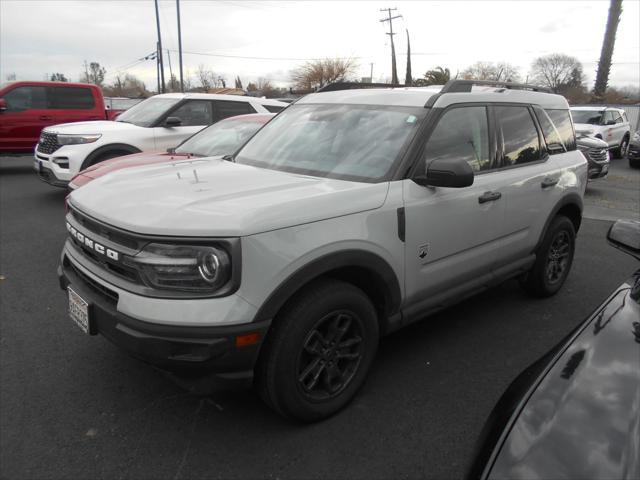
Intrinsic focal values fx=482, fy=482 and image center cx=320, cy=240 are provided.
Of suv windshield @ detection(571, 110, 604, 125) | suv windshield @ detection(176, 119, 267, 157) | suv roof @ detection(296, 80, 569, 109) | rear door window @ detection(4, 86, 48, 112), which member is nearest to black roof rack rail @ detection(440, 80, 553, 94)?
suv roof @ detection(296, 80, 569, 109)

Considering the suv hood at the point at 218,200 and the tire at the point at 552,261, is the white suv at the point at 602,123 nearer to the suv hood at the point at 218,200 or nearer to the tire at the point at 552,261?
the tire at the point at 552,261

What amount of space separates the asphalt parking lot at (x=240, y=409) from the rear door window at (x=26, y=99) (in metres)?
8.84

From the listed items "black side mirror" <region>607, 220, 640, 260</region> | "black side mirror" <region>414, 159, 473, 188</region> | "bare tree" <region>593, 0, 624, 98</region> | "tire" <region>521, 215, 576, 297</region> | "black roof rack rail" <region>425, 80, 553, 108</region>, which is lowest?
"tire" <region>521, 215, 576, 297</region>

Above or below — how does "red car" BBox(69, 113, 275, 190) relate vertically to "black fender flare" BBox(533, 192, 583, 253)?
above

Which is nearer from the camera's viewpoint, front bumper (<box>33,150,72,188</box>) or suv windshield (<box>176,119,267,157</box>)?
suv windshield (<box>176,119,267,157</box>)

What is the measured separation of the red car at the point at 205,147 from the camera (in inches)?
223

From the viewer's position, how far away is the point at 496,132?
3580 mm

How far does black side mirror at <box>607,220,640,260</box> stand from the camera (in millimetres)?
2039

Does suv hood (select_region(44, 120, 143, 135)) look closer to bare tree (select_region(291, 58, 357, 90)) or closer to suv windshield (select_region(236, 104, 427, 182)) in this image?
suv windshield (select_region(236, 104, 427, 182))

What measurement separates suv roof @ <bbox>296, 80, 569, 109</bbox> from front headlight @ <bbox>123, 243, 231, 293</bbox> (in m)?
1.79

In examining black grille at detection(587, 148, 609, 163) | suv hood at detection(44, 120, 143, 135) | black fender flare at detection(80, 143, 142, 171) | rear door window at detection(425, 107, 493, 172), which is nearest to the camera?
rear door window at detection(425, 107, 493, 172)

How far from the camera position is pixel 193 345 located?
6.91 ft

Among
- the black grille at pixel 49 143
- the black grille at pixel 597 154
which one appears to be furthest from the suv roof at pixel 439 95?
the black grille at pixel 597 154

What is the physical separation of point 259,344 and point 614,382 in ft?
4.60
